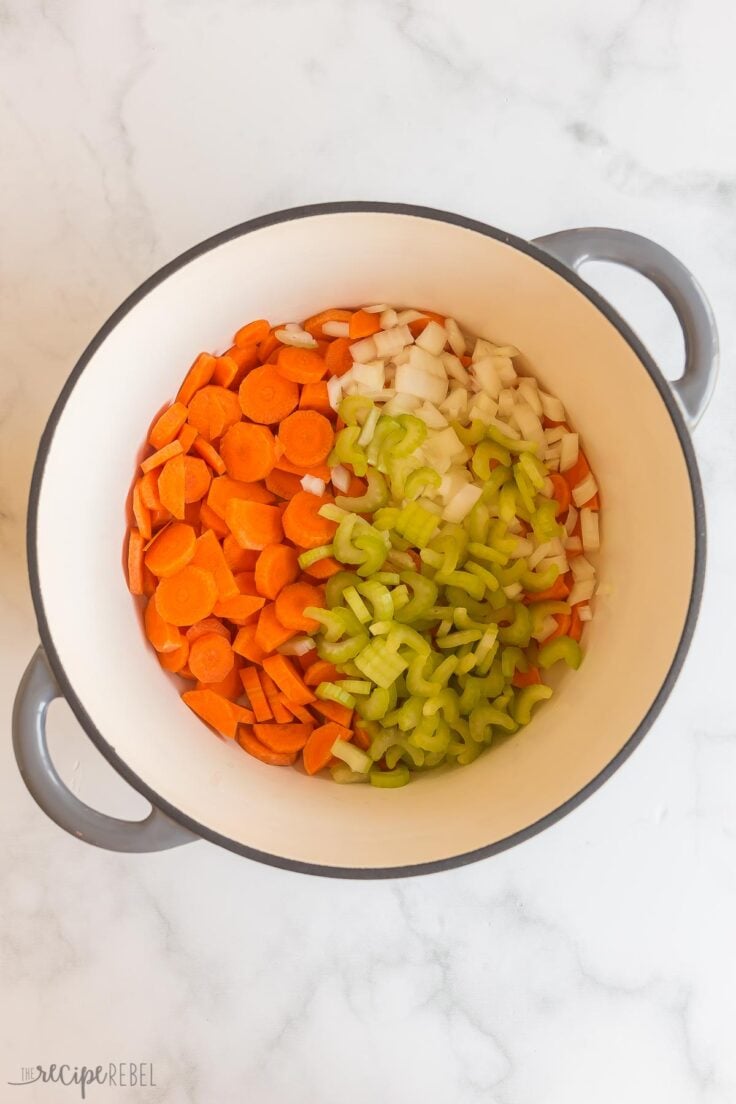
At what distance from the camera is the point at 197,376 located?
1243 millimetres

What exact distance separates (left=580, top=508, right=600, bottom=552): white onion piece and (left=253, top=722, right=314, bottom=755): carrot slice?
45 cm

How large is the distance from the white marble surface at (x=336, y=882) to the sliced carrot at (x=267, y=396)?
0.25m

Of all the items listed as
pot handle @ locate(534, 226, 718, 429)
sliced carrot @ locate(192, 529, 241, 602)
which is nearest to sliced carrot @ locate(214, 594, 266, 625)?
sliced carrot @ locate(192, 529, 241, 602)

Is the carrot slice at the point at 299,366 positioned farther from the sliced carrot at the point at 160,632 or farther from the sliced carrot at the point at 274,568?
the sliced carrot at the point at 160,632

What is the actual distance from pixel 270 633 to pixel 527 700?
34 cm

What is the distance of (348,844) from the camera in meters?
1.12

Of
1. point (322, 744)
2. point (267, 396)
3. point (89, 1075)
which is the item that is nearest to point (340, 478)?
point (267, 396)

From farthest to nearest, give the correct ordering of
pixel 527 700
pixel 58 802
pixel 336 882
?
pixel 336 882
pixel 527 700
pixel 58 802

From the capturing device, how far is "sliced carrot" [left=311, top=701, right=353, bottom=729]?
124 cm

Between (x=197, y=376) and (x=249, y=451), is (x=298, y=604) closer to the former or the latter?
(x=249, y=451)

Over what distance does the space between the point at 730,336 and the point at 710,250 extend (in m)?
0.13

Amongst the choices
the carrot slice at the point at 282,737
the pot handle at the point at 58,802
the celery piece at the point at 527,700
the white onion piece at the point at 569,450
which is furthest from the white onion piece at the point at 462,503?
the pot handle at the point at 58,802

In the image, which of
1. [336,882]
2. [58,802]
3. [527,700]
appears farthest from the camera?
[336,882]

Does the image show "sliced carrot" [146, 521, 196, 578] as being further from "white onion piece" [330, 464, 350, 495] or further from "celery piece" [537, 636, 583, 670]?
"celery piece" [537, 636, 583, 670]
